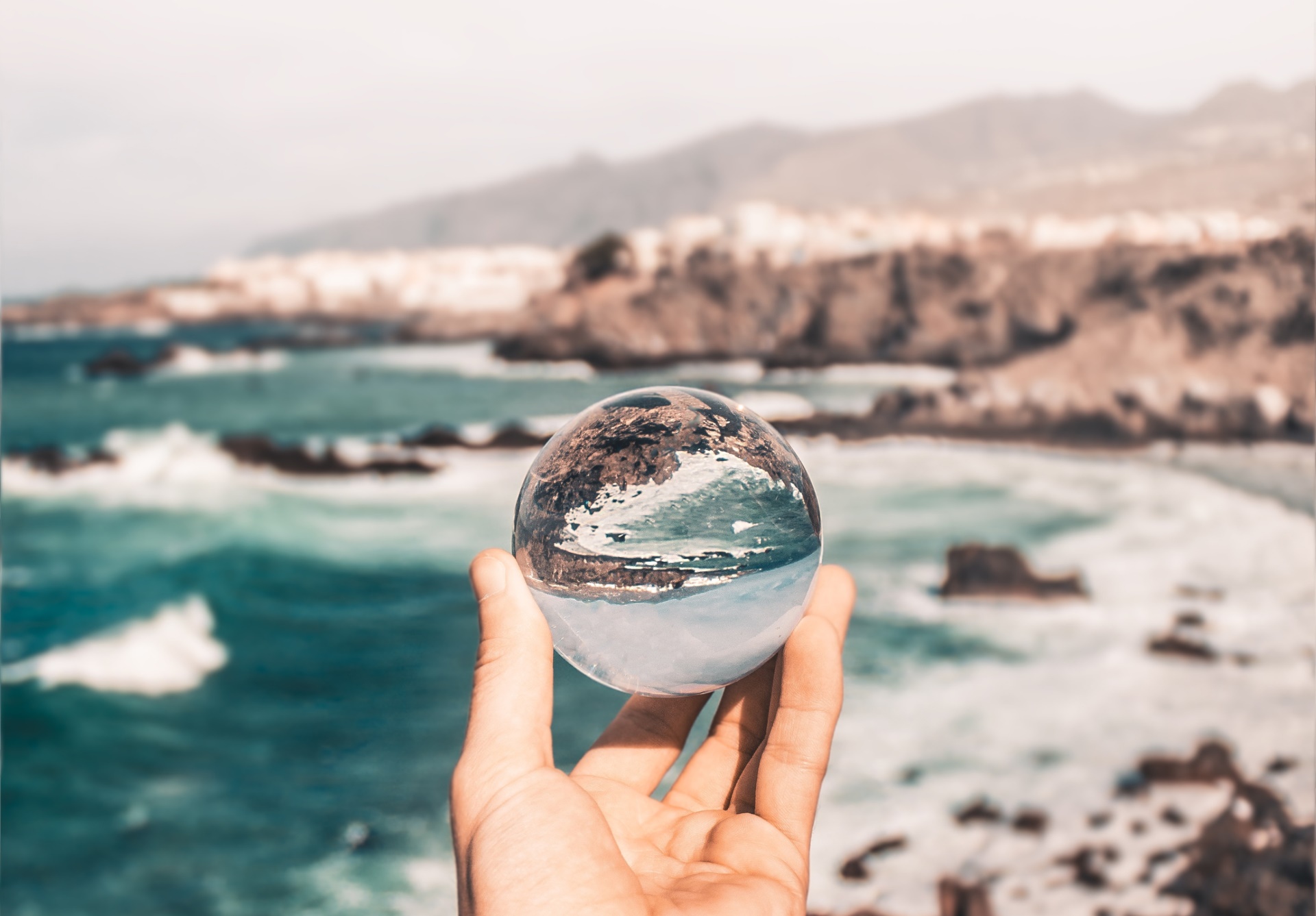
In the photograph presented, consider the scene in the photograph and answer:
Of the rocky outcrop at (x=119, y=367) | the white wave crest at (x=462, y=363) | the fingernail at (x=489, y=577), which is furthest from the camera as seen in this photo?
the rocky outcrop at (x=119, y=367)

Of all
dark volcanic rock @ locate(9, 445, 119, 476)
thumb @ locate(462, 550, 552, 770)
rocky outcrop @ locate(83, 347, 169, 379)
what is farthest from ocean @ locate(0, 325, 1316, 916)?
rocky outcrop @ locate(83, 347, 169, 379)

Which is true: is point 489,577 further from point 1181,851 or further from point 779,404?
point 779,404

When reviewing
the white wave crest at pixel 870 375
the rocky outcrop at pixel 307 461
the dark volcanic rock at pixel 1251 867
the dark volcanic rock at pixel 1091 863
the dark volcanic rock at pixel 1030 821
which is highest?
the dark volcanic rock at pixel 1251 867

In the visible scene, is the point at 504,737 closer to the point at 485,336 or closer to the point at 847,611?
the point at 847,611

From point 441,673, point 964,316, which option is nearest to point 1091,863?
point 441,673

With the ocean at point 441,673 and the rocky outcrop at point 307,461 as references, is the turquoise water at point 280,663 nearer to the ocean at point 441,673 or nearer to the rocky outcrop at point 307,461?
the ocean at point 441,673

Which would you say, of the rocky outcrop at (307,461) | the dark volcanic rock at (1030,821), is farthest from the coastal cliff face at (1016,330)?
the rocky outcrop at (307,461)
